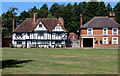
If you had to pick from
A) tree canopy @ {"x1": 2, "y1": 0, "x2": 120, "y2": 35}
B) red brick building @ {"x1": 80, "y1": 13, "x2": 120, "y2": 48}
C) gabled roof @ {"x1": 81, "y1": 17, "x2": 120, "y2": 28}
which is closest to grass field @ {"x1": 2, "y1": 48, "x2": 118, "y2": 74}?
red brick building @ {"x1": 80, "y1": 13, "x2": 120, "y2": 48}

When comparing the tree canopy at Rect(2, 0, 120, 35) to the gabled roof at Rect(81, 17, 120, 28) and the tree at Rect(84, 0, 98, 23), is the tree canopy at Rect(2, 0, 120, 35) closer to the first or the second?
the tree at Rect(84, 0, 98, 23)

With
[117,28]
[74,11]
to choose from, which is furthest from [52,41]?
[74,11]

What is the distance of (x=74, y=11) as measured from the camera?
288 ft

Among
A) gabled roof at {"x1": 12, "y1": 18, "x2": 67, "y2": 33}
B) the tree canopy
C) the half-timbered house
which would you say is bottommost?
the half-timbered house

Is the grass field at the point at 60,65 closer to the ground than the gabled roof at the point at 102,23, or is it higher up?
closer to the ground

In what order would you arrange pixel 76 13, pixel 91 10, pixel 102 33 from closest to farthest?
1. pixel 102 33
2. pixel 91 10
3. pixel 76 13

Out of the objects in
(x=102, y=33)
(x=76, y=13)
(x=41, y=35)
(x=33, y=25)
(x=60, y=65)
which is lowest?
(x=60, y=65)

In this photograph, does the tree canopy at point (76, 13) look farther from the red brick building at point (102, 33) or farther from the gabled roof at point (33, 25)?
the red brick building at point (102, 33)

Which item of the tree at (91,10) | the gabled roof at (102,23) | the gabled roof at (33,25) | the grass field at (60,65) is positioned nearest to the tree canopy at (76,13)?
the tree at (91,10)

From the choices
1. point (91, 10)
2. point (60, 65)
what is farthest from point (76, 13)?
point (60, 65)

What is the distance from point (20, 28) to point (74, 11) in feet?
113

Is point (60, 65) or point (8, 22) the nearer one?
point (60, 65)

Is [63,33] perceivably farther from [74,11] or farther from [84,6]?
[84,6]

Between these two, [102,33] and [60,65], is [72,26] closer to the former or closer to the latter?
[102,33]
